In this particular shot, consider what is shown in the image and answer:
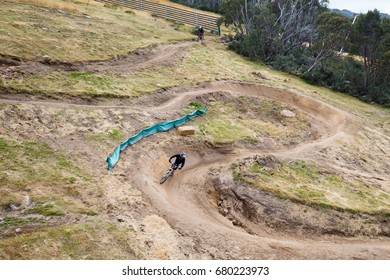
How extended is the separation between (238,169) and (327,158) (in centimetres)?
788

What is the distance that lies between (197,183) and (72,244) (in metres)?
9.25

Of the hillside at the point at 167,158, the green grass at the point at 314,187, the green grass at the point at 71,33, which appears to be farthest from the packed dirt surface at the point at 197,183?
the green grass at the point at 71,33

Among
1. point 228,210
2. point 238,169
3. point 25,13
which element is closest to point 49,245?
point 228,210

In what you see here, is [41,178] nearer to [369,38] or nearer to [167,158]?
[167,158]

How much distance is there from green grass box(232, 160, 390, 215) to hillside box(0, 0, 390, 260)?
4.3 inches

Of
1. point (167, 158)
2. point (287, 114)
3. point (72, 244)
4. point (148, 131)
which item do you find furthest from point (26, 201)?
point (287, 114)

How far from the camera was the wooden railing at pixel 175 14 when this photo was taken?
5962 cm

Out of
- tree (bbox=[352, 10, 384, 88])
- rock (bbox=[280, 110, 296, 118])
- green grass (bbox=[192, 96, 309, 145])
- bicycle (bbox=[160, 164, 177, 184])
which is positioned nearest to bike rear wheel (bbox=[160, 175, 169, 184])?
bicycle (bbox=[160, 164, 177, 184])

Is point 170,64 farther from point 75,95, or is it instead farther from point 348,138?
point 348,138

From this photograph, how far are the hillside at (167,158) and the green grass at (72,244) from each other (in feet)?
0.17

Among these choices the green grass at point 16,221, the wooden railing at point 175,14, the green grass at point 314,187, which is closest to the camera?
the green grass at point 16,221

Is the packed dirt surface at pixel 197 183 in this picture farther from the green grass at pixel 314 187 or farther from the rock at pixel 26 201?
the rock at pixel 26 201

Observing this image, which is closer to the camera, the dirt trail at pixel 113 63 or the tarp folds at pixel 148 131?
the tarp folds at pixel 148 131

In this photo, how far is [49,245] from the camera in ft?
41.7
